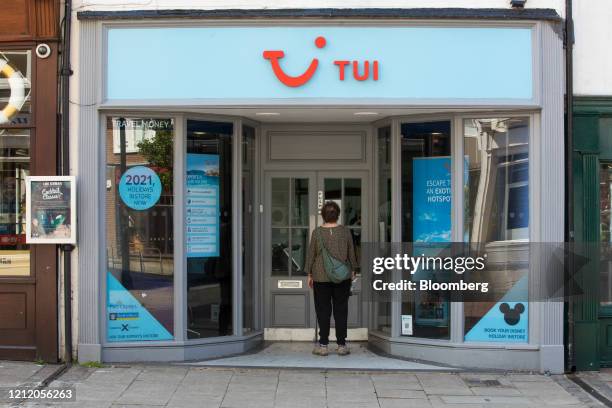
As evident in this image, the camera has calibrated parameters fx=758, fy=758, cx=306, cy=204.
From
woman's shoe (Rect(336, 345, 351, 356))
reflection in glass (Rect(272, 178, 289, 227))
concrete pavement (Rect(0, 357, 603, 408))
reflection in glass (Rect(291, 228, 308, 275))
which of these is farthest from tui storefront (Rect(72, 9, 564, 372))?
reflection in glass (Rect(291, 228, 308, 275))

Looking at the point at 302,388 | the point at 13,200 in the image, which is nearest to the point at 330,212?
the point at 302,388

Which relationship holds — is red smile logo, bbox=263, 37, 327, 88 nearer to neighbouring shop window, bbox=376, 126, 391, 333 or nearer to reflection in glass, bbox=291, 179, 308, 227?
neighbouring shop window, bbox=376, 126, 391, 333

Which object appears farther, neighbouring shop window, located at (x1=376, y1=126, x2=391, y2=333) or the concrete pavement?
neighbouring shop window, located at (x1=376, y1=126, x2=391, y2=333)

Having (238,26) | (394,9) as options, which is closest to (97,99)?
(238,26)

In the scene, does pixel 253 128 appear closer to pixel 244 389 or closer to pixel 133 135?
pixel 133 135

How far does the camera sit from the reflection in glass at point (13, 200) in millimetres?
8484

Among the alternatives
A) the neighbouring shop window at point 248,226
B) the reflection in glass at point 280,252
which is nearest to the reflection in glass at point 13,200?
the neighbouring shop window at point 248,226

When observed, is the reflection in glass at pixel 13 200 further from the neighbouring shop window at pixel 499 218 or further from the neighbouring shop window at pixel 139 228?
the neighbouring shop window at pixel 499 218

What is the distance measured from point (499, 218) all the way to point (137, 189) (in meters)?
4.09

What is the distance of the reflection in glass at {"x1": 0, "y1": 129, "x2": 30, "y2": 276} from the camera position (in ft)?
27.8

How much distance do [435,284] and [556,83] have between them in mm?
2626

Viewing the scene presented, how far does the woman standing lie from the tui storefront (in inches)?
23.9

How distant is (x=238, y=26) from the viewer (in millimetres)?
8328

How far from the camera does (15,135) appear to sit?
851cm
